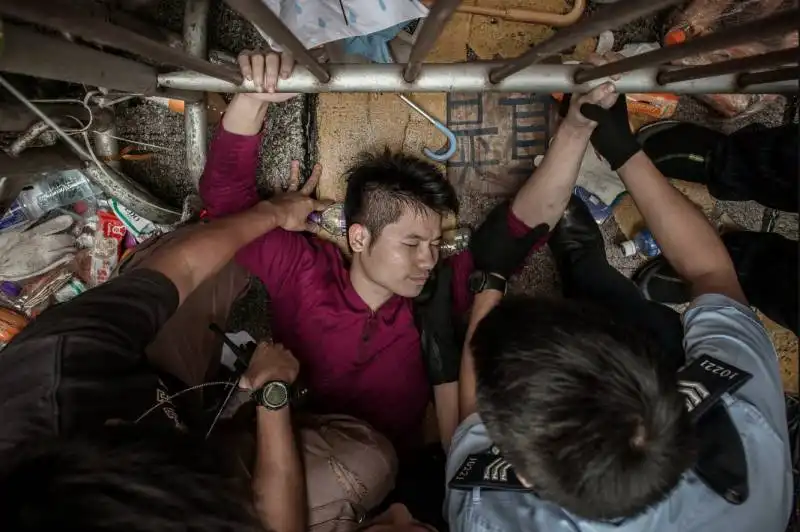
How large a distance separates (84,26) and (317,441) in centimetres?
133

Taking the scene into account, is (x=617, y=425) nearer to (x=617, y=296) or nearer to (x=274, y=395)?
(x=274, y=395)

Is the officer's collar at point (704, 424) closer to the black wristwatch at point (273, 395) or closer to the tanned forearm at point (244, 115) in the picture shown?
the black wristwatch at point (273, 395)

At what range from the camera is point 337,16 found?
202 centimetres

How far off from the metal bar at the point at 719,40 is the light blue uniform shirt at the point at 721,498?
2.43 feet

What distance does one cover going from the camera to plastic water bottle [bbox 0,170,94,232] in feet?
8.02

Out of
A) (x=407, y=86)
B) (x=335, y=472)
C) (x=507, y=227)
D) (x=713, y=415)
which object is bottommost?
(x=335, y=472)

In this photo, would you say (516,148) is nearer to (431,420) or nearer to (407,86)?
(407,86)

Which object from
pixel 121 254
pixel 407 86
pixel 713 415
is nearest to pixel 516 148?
pixel 407 86

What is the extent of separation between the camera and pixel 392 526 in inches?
68.7

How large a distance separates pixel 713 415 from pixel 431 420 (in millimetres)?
1440

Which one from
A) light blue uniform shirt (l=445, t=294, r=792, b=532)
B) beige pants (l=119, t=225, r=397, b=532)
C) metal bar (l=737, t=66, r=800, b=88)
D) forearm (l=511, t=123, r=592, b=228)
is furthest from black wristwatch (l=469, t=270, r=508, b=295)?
metal bar (l=737, t=66, r=800, b=88)

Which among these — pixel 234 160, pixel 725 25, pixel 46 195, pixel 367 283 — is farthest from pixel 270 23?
pixel 725 25

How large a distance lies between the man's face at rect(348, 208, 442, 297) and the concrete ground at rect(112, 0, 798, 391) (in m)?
0.52

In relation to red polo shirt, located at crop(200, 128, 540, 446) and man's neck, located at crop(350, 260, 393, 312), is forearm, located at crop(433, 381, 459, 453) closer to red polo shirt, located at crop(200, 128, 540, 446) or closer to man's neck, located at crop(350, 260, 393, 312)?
red polo shirt, located at crop(200, 128, 540, 446)
